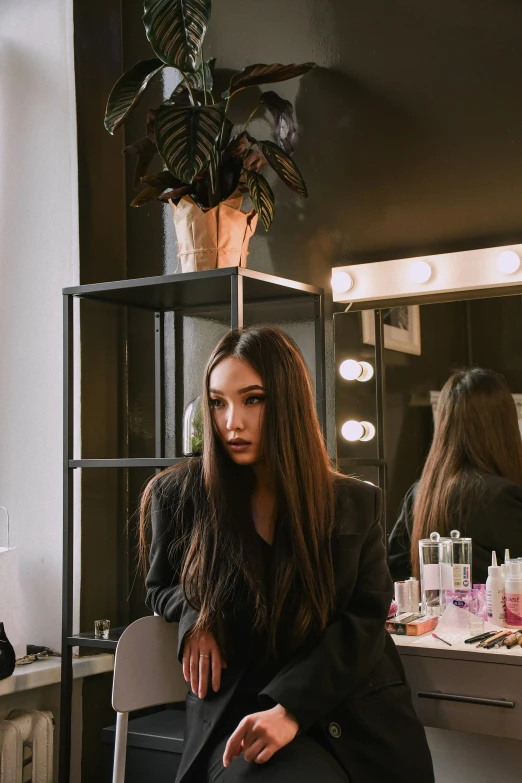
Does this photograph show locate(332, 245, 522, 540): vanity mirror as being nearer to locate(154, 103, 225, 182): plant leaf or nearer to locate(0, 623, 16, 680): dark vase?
locate(154, 103, 225, 182): plant leaf

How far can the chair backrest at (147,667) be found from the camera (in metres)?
1.80

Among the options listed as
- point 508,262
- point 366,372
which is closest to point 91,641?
point 366,372

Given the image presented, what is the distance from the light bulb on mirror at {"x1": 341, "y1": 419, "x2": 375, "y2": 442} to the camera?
2498mm

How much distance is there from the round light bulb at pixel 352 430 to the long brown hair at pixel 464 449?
22cm

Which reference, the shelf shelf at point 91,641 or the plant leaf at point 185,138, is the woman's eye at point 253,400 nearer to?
the plant leaf at point 185,138

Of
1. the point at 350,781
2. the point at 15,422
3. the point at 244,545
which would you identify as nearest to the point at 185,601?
the point at 244,545

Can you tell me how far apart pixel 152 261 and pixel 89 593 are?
1.06 meters

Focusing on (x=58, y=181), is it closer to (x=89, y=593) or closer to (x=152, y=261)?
(x=152, y=261)

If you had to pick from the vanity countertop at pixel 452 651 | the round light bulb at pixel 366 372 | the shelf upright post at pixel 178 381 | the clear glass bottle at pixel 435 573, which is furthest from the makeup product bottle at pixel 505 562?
Result: the shelf upright post at pixel 178 381

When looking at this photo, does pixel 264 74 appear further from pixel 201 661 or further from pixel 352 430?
pixel 201 661

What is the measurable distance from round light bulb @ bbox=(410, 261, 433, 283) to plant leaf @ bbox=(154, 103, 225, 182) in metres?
0.61

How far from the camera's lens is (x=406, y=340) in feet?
8.00

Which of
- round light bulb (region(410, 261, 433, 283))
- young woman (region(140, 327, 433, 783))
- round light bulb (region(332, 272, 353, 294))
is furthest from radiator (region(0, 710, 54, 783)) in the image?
round light bulb (region(410, 261, 433, 283))

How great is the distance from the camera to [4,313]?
295 centimetres
